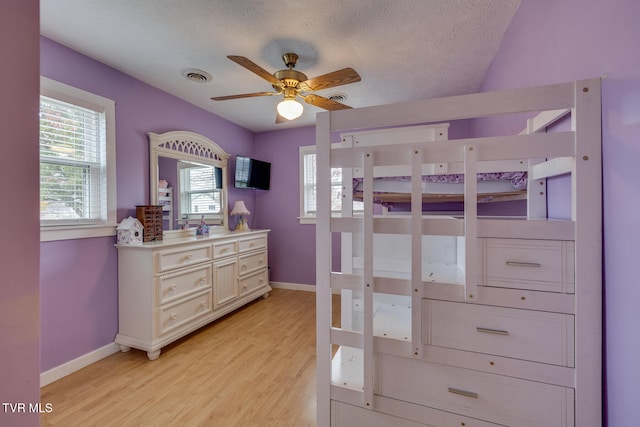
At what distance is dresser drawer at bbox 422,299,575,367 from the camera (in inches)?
33.9

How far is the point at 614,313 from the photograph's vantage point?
31.0 inches

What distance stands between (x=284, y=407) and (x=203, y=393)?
565mm

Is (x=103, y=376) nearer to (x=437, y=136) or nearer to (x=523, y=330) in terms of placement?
(x=523, y=330)

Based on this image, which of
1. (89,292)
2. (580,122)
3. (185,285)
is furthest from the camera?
(185,285)

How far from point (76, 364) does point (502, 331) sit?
2821 millimetres

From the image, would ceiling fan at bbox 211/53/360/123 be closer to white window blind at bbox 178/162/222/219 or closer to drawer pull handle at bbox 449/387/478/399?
white window blind at bbox 178/162/222/219

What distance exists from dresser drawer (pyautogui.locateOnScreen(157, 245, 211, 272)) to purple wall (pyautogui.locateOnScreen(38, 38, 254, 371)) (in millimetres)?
472

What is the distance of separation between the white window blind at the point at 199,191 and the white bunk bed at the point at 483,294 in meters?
2.42

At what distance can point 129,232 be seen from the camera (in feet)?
7.37

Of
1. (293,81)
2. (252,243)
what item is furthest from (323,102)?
(252,243)

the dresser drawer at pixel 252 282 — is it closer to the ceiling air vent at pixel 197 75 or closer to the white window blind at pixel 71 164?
the white window blind at pixel 71 164

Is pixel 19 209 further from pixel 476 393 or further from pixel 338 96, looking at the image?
pixel 338 96

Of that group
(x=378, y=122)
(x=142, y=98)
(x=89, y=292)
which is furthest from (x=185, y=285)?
(x=378, y=122)

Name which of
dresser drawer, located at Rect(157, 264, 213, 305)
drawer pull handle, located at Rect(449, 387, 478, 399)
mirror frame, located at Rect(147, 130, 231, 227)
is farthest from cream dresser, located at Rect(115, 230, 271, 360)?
drawer pull handle, located at Rect(449, 387, 478, 399)
